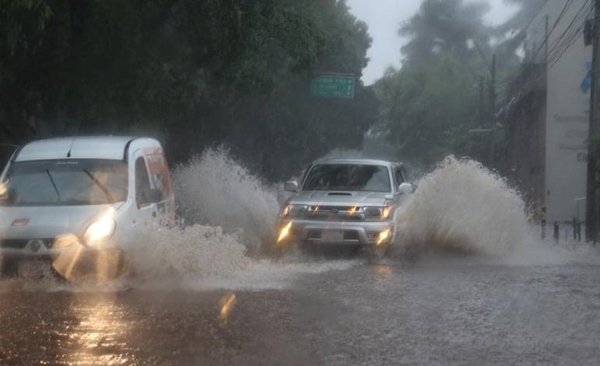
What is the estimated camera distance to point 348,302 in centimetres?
1116

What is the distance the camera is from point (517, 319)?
10.1 metres

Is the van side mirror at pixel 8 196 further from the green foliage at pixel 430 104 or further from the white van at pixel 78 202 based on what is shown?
the green foliage at pixel 430 104

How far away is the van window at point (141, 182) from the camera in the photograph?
13.3 m

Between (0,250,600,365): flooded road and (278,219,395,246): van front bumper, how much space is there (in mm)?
2111

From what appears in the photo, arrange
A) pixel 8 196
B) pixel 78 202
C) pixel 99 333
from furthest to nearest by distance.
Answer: pixel 8 196, pixel 78 202, pixel 99 333

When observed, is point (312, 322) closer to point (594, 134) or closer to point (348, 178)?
point (348, 178)

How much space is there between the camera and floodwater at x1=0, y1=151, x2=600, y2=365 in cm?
840

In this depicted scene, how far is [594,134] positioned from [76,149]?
1591 cm

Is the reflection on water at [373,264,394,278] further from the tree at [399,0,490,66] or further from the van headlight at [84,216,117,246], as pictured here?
the tree at [399,0,490,66]

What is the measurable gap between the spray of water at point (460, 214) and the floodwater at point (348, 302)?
0.08 ft

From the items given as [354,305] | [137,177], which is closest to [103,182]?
[137,177]

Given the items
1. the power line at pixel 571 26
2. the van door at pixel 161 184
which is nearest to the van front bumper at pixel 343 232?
Answer: the van door at pixel 161 184

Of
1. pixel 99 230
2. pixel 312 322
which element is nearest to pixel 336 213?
pixel 99 230

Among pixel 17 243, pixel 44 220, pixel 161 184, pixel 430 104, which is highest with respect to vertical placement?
pixel 430 104
